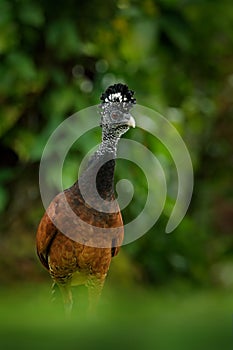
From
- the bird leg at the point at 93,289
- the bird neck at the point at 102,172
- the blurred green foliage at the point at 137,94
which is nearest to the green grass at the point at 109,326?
A: the bird leg at the point at 93,289

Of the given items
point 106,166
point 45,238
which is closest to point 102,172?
point 106,166

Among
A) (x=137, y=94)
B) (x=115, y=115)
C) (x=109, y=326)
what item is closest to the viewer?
(x=115, y=115)

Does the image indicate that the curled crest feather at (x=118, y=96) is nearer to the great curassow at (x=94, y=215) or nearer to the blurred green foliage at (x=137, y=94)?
the great curassow at (x=94, y=215)

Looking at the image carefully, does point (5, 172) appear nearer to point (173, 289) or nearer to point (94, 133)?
point (94, 133)

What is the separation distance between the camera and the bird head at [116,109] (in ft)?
2.16

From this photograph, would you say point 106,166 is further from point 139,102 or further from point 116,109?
point 139,102

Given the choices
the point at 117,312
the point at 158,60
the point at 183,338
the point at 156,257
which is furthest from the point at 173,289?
the point at 183,338

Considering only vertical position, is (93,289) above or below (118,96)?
below

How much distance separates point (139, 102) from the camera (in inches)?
84.2

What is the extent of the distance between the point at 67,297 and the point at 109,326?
0.95m

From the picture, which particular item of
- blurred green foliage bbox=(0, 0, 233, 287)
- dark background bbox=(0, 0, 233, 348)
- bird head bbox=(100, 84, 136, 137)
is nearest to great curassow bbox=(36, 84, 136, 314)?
bird head bbox=(100, 84, 136, 137)

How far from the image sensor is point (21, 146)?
213 centimetres

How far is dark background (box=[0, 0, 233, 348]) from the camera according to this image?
210cm

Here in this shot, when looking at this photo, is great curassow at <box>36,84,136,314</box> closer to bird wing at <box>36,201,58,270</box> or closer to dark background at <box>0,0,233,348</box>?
bird wing at <box>36,201,58,270</box>
